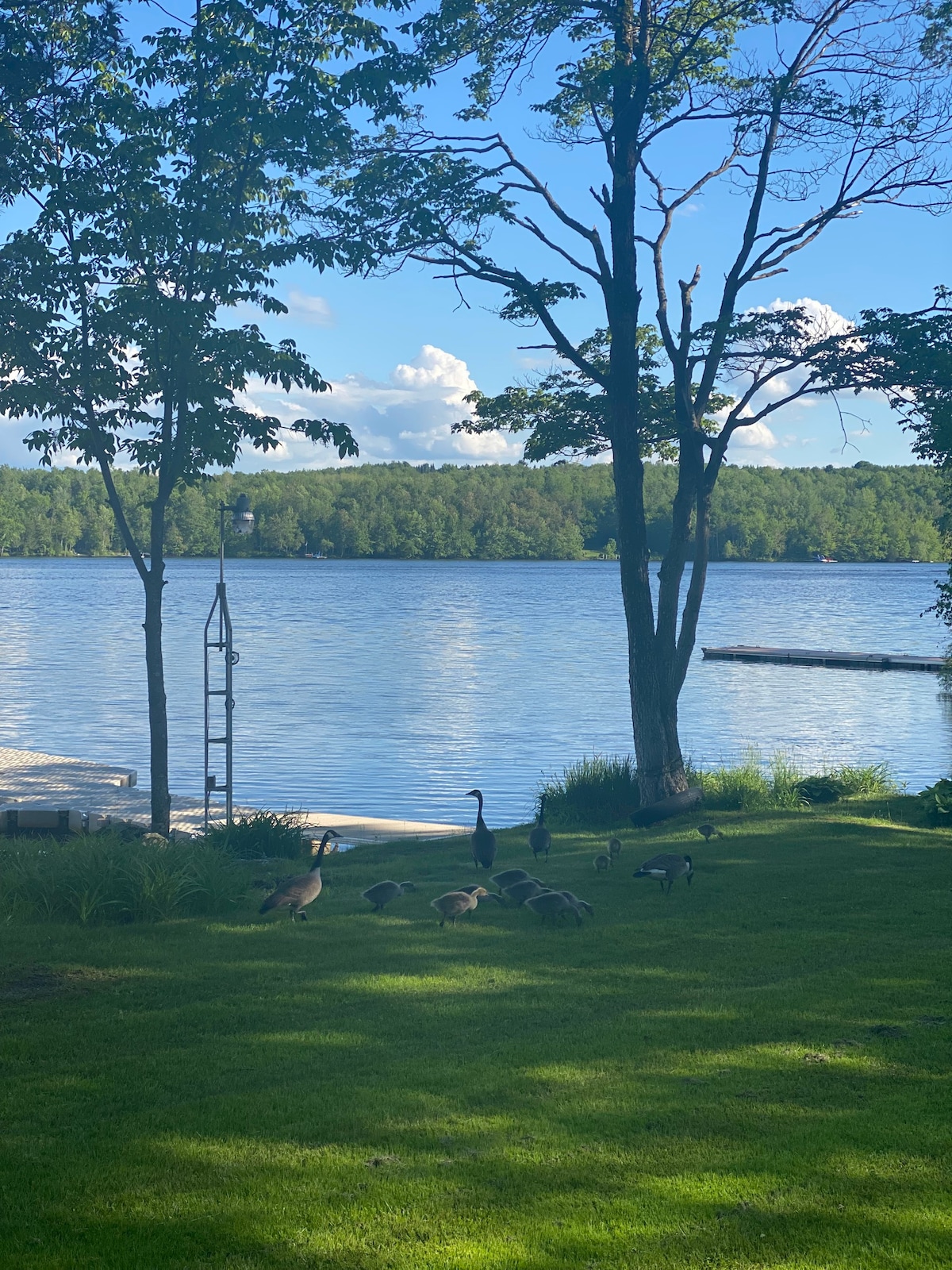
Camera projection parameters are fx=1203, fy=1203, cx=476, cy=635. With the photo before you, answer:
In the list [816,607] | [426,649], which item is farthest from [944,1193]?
[816,607]

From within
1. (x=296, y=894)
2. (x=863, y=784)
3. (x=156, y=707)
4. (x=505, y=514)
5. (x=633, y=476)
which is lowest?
(x=863, y=784)

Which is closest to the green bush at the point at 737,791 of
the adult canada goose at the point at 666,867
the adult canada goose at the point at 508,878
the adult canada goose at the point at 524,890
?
the adult canada goose at the point at 666,867

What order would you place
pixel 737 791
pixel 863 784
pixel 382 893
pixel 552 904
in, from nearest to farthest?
1. pixel 552 904
2. pixel 382 893
3. pixel 737 791
4. pixel 863 784

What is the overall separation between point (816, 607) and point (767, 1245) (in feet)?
353

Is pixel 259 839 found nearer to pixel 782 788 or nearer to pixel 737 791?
pixel 737 791

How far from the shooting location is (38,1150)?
16.6ft

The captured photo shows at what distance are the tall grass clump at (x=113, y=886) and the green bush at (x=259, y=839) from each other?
2.03 meters

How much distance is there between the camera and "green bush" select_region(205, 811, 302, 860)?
1257 cm

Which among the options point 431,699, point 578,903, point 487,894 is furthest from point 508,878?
point 431,699

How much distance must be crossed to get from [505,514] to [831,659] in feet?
427

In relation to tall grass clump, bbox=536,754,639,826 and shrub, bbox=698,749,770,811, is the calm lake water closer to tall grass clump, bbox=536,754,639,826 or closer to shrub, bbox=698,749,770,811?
tall grass clump, bbox=536,754,639,826

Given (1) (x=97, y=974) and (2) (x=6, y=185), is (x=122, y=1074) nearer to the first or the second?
(1) (x=97, y=974)

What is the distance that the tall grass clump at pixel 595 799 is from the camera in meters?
16.2

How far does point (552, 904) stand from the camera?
29.9ft
